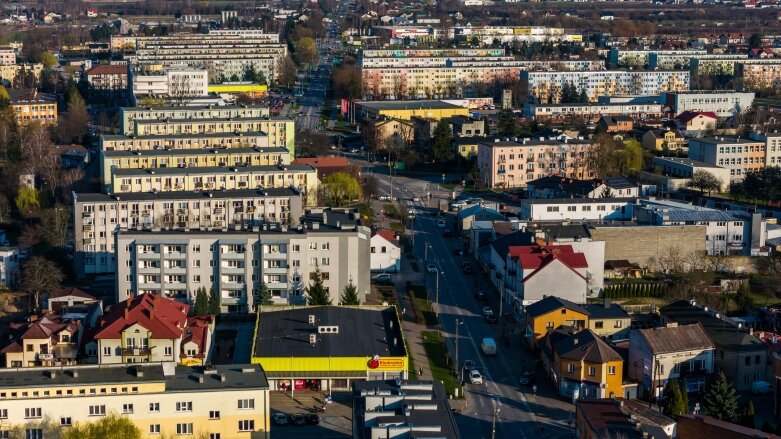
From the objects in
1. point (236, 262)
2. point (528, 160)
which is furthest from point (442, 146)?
point (236, 262)

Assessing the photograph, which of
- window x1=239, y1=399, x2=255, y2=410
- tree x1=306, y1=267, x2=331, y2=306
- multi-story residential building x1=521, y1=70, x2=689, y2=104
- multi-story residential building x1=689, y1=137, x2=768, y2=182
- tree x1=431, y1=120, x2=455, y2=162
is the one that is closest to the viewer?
window x1=239, y1=399, x2=255, y2=410

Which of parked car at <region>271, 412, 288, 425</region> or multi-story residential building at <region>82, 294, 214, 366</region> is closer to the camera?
parked car at <region>271, 412, 288, 425</region>

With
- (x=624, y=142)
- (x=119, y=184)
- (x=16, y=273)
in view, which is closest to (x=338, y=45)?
(x=624, y=142)

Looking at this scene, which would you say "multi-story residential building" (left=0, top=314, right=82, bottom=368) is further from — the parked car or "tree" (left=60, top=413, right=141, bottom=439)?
"tree" (left=60, top=413, right=141, bottom=439)

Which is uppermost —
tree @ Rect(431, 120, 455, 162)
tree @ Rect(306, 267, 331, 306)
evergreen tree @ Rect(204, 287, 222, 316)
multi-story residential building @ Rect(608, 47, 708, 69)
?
multi-story residential building @ Rect(608, 47, 708, 69)

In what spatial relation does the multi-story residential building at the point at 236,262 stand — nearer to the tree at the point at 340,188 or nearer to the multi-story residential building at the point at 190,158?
the multi-story residential building at the point at 190,158

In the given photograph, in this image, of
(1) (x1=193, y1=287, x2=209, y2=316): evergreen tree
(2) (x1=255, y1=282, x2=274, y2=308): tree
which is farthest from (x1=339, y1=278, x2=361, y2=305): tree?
Result: (1) (x1=193, y1=287, x2=209, y2=316): evergreen tree

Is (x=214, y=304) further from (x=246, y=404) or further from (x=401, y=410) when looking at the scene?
(x=401, y=410)

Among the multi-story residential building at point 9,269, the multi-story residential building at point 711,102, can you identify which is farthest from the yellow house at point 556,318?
the multi-story residential building at point 711,102
